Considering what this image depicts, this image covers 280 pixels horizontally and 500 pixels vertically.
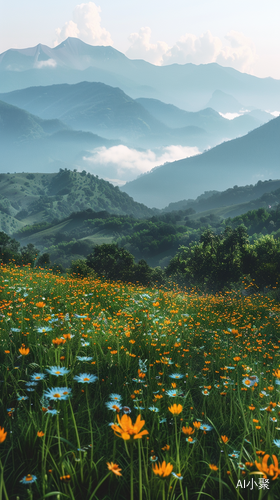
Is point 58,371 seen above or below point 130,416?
above

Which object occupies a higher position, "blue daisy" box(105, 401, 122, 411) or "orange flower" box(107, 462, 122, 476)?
"orange flower" box(107, 462, 122, 476)

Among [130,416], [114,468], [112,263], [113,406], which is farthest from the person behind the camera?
[112,263]

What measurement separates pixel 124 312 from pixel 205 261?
33868 millimetres

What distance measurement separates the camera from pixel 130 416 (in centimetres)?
261

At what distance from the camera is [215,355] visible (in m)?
4.21

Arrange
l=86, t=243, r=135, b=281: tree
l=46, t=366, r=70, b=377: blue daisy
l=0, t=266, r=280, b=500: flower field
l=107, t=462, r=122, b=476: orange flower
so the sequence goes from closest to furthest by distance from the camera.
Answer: l=107, t=462, r=122, b=476: orange flower
l=0, t=266, r=280, b=500: flower field
l=46, t=366, r=70, b=377: blue daisy
l=86, t=243, r=135, b=281: tree

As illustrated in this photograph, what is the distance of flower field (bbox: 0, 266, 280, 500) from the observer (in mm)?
1780

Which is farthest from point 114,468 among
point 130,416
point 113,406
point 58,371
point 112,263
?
point 112,263

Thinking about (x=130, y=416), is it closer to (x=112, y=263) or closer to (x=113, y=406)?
(x=113, y=406)

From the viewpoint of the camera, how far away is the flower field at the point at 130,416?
1780 millimetres

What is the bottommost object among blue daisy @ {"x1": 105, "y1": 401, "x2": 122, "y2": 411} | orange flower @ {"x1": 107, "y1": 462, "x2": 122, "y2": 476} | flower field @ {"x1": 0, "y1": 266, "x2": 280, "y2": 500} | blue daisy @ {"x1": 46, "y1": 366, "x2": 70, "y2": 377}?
flower field @ {"x1": 0, "y1": 266, "x2": 280, "y2": 500}

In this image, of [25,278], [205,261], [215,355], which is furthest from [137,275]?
[215,355]

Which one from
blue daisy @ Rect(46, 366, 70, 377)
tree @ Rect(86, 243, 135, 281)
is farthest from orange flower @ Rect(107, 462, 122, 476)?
tree @ Rect(86, 243, 135, 281)

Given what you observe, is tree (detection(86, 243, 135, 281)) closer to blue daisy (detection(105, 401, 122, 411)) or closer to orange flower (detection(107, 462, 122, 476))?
blue daisy (detection(105, 401, 122, 411))
